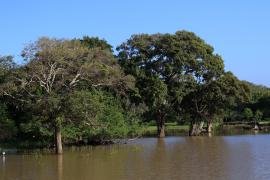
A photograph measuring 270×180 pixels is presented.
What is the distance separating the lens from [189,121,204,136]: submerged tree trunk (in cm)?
6209

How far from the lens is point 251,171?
22.6 meters

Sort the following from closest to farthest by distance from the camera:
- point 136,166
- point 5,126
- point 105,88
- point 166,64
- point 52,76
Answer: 1. point 136,166
2. point 52,76
3. point 5,126
4. point 105,88
5. point 166,64

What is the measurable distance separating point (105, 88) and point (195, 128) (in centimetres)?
2210

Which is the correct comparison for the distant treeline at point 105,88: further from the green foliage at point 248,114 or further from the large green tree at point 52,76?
the green foliage at point 248,114

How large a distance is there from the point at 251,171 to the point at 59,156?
15258mm

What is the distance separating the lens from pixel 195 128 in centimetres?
6294

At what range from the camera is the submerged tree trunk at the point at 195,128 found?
204 ft

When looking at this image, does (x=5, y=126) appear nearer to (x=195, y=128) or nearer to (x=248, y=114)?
(x=195, y=128)

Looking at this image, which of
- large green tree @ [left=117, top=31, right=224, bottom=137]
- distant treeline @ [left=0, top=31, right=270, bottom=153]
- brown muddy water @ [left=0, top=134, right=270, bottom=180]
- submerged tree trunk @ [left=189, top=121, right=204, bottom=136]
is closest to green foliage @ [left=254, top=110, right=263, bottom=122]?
distant treeline @ [left=0, top=31, right=270, bottom=153]

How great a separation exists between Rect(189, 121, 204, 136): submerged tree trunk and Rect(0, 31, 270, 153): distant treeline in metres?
0.14

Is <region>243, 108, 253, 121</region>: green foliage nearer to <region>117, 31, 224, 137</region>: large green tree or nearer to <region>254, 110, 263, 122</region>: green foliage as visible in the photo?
<region>254, 110, 263, 122</region>: green foliage

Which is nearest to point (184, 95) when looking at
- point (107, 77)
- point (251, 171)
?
point (107, 77)

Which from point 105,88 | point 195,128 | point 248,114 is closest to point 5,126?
point 105,88

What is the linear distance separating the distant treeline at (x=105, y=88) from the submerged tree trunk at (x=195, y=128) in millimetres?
140
